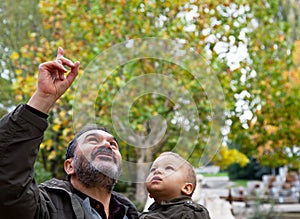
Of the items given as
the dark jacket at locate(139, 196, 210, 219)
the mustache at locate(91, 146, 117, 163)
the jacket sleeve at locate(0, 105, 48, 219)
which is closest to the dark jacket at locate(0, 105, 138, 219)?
the jacket sleeve at locate(0, 105, 48, 219)

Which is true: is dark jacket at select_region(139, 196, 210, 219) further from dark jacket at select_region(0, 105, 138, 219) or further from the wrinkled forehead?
dark jacket at select_region(0, 105, 138, 219)

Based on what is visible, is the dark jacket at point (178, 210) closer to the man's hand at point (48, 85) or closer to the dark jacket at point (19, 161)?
the dark jacket at point (19, 161)

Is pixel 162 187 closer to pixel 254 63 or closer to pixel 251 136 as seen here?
pixel 254 63

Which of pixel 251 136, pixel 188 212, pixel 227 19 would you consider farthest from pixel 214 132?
pixel 251 136

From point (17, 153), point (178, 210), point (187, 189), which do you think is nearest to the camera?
point (17, 153)

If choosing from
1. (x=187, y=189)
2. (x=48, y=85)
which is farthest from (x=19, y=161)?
(x=187, y=189)

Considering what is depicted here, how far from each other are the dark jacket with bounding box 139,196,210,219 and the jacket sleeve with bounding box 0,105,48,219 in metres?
0.63

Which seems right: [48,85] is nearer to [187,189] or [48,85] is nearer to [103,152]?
[103,152]

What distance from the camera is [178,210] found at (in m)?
2.54

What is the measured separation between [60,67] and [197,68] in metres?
1.17

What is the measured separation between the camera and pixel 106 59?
2.99m

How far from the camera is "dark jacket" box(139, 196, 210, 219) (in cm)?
252

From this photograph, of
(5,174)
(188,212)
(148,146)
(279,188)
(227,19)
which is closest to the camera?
(5,174)

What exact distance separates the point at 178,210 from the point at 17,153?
0.78 meters
